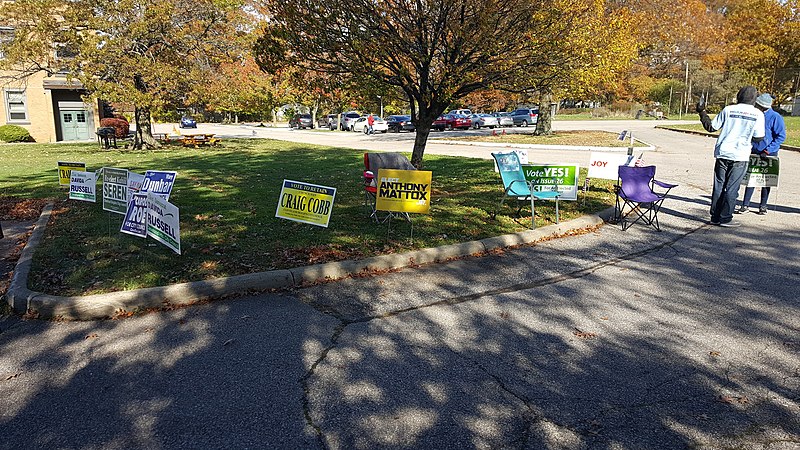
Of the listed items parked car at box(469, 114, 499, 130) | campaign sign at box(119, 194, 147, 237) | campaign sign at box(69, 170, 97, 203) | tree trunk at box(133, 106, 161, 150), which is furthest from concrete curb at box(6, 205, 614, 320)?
parked car at box(469, 114, 499, 130)

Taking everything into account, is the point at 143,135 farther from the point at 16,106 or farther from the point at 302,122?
the point at 302,122

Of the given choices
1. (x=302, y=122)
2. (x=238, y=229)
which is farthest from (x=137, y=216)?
(x=302, y=122)

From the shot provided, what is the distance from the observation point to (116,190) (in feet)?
24.9

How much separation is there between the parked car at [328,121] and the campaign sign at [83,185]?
48.4 metres

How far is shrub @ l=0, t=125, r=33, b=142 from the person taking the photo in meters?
33.5

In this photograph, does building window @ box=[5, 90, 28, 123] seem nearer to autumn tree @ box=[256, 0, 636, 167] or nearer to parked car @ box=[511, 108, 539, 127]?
autumn tree @ box=[256, 0, 636, 167]

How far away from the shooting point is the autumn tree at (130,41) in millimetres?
21094

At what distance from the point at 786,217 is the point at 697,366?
22.8 ft

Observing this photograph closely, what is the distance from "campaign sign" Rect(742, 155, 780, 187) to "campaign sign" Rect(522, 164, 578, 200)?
10.7ft

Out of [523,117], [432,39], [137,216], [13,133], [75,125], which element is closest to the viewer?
[137,216]

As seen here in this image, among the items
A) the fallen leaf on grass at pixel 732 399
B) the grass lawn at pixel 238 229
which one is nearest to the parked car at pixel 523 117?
the grass lawn at pixel 238 229

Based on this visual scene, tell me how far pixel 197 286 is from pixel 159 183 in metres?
2.42

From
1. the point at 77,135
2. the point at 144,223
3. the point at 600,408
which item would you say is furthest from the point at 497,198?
the point at 77,135

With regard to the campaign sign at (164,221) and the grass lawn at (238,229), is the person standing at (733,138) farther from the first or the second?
the campaign sign at (164,221)
